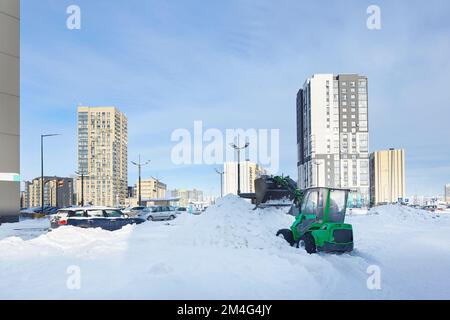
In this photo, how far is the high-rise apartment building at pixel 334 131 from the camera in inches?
3066

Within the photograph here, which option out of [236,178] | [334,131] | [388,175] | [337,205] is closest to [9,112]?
[236,178]

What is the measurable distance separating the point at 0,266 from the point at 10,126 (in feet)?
71.3

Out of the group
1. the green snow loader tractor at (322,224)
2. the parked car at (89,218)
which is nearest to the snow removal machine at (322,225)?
the green snow loader tractor at (322,224)

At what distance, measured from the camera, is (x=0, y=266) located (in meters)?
9.03

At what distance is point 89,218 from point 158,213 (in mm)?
14363

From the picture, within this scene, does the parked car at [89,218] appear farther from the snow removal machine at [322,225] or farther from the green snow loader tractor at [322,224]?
the green snow loader tractor at [322,224]

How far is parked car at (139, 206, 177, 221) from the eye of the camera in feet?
102

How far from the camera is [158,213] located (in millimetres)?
31250

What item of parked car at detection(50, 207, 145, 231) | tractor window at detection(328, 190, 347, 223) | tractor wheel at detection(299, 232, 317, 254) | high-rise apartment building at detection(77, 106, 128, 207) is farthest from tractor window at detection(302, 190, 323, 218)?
high-rise apartment building at detection(77, 106, 128, 207)

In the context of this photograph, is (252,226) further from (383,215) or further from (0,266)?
(383,215)

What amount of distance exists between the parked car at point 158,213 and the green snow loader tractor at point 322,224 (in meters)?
20.4

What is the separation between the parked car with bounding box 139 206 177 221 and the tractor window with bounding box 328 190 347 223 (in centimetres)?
2172

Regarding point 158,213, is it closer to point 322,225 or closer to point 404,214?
point 404,214
